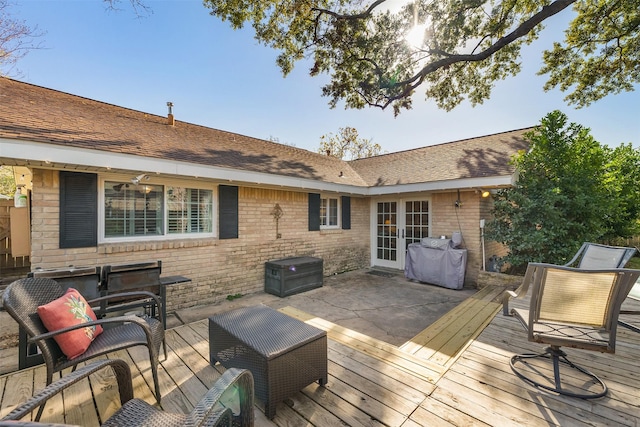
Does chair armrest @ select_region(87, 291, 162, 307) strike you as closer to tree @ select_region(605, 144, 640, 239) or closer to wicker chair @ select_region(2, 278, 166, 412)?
wicker chair @ select_region(2, 278, 166, 412)

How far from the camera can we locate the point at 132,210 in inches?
177

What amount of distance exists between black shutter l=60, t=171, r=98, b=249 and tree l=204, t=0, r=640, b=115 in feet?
17.6

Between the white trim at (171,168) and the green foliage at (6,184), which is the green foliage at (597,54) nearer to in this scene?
the white trim at (171,168)

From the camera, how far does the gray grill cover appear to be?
6.29m

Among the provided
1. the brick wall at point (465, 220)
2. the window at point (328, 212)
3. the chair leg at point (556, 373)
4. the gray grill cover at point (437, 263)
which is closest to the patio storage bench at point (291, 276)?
the window at point (328, 212)

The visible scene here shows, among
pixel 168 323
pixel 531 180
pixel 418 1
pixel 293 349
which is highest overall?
pixel 418 1

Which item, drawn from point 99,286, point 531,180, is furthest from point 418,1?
point 99,286

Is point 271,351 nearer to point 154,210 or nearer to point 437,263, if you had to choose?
point 154,210

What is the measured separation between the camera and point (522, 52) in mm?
8305

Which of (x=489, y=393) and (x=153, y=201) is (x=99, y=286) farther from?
(x=489, y=393)

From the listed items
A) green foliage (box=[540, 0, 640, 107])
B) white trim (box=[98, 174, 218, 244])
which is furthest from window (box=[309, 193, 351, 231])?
green foliage (box=[540, 0, 640, 107])

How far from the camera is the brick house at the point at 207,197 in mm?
3795

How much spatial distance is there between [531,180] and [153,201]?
779 centimetres

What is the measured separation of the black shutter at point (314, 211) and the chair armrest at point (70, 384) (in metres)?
5.62
